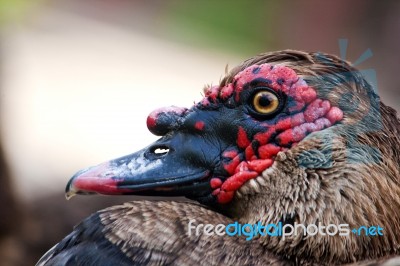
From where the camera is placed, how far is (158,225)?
78.5 inches

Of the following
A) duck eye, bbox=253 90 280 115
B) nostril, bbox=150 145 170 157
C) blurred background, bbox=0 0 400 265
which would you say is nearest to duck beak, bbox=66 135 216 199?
nostril, bbox=150 145 170 157

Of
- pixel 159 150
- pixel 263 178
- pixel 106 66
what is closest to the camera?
pixel 263 178

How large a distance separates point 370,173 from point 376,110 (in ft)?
0.56

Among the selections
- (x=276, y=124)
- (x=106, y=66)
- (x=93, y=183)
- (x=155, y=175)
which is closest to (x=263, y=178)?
(x=276, y=124)

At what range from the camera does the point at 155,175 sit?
2104mm

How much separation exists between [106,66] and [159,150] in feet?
15.3

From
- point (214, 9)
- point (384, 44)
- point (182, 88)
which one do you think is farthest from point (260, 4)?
point (384, 44)

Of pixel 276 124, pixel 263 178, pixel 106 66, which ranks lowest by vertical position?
pixel 106 66

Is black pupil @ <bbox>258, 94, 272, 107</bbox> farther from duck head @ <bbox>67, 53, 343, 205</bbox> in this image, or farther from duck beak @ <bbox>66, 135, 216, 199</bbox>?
duck beak @ <bbox>66, 135, 216, 199</bbox>

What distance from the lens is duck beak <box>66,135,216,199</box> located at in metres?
2.08

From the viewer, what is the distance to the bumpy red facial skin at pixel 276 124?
2.02m

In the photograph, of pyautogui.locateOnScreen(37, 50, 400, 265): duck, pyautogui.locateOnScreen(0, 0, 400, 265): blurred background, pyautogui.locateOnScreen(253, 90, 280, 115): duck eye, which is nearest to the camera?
pyautogui.locateOnScreen(37, 50, 400, 265): duck

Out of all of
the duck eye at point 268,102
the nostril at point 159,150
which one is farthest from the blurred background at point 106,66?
the duck eye at point 268,102

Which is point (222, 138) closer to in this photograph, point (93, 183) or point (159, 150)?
point (159, 150)
